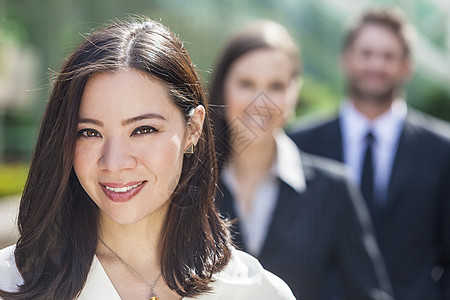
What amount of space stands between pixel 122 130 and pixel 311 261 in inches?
61.9

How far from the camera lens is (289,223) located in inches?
131

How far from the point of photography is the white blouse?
200cm

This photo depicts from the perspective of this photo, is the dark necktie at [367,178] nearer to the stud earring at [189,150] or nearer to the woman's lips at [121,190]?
the stud earring at [189,150]

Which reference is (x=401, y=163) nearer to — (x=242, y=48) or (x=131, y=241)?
(x=242, y=48)

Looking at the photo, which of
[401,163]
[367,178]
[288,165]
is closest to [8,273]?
[288,165]

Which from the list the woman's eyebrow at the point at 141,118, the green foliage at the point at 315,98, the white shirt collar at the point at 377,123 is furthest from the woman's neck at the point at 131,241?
the green foliage at the point at 315,98

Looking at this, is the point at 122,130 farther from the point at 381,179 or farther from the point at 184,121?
the point at 381,179

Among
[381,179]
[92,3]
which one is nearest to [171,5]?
[92,3]

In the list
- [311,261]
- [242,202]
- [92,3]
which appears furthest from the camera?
[92,3]

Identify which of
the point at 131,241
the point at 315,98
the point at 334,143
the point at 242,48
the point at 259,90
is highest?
the point at 242,48

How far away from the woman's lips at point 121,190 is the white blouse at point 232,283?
0.22 m

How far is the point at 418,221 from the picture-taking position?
397 cm

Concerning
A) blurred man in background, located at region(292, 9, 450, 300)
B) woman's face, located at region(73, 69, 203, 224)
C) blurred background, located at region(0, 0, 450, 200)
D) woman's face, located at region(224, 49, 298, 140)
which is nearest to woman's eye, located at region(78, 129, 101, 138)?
woman's face, located at region(73, 69, 203, 224)

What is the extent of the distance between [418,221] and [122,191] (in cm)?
243
